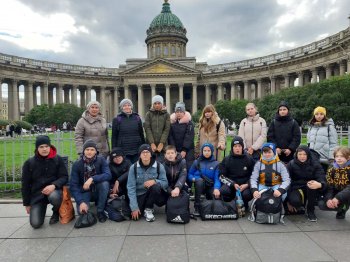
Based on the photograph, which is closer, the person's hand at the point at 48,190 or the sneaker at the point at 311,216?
the person's hand at the point at 48,190

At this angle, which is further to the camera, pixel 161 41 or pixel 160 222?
pixel 161 41

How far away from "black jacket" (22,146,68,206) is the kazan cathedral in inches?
1850

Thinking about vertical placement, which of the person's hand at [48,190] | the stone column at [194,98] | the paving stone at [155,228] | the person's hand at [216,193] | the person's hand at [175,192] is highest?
Answer: the stone column at [194,98]

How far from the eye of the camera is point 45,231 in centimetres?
608

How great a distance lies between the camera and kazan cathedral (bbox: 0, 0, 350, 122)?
2122 inches

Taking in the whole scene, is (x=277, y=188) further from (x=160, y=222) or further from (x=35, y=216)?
(x=35, y=216)

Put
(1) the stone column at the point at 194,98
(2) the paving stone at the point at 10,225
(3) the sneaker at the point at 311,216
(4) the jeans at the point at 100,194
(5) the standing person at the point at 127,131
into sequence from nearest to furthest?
(2) the paving stone at the point at 10,225 → (3) the sneaker at the point at 311,216 → (4) the jeans at the point at 100,194 → (5) the standing person at the point at 127,131 → (1) the stone column at the point at 194,98

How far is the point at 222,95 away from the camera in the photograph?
69938mm

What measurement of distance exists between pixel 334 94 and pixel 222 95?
41.5 meters

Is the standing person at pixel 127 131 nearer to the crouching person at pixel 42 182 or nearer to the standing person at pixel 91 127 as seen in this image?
the standing person at pixel 91 127

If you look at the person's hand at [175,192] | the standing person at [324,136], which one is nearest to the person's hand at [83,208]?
the person's hand at [175,192]

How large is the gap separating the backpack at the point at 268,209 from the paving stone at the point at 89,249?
283 cm

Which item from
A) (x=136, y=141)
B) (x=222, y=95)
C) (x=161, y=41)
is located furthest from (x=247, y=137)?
(x=161, y=41)

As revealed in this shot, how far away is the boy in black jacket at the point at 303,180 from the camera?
21.7 ft
